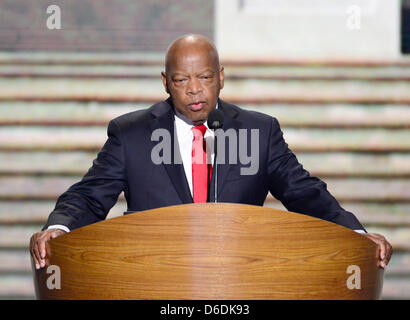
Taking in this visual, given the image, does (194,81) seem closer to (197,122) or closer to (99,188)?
(197,122)

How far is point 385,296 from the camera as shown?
15.6 ft

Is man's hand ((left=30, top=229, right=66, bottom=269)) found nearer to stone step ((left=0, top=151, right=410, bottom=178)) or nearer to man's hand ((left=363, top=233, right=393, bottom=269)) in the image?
man's hand ((left=363, top=233, right=393, bottom=269))

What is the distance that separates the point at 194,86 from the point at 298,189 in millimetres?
514

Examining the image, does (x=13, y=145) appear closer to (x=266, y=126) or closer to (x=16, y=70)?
(x=16, y=70)

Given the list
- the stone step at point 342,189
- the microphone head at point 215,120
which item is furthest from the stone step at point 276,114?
the microphone head at point 215,120

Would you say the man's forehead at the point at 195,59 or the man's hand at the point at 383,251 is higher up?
the man's forehead at the point at 195,59

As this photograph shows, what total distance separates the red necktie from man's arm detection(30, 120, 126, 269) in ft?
0.95

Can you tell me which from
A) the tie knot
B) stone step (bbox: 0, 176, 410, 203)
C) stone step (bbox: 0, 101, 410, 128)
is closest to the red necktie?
the tie knot

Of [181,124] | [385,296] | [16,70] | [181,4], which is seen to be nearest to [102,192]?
[181,124]

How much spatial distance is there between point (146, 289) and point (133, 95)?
3573mm

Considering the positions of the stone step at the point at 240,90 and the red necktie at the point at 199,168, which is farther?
the stone step at the point at 240,90

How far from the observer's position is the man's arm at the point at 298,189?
8.35 feet

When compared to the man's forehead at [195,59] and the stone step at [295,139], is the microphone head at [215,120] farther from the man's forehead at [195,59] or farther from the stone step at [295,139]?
the stone step at [295,139]

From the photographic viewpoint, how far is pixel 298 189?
2709 mm
